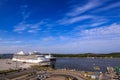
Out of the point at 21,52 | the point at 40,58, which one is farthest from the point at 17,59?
the point at 40,58

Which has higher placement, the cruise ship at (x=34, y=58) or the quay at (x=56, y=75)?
the cruise ship at (x=34, y=58)

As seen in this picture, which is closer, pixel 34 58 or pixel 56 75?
pixel 56 75

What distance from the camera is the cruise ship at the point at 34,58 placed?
13964 centimetres

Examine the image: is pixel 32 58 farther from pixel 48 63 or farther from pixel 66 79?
pixel 66 79

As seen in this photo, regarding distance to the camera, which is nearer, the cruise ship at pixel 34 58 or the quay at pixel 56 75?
the quay at pixel 56 75

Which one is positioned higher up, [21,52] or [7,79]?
[21,52]

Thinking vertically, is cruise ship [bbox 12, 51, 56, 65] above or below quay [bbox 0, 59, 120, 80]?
above

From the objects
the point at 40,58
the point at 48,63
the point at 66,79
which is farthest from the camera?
the point at 40,58

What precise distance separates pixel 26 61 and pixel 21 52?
27159 millimetres

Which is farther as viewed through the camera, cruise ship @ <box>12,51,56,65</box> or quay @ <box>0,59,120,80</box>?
cruise ship @ <box>12,51,56,65</box>

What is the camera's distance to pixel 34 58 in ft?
512

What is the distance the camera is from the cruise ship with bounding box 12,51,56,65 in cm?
13964

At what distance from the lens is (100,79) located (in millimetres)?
51719

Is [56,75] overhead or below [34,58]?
below
